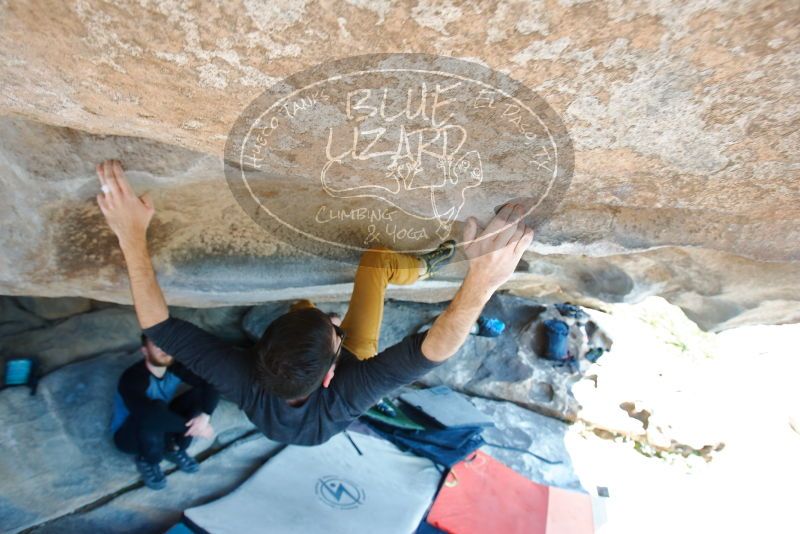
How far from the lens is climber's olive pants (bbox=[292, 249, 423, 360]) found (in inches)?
74.6

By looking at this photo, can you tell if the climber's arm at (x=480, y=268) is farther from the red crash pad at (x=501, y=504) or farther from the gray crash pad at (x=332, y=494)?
the red crash pad at (x=501, y=504)

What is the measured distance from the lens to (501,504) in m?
2.80

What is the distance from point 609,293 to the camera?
296cm

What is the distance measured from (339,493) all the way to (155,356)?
1176 mm

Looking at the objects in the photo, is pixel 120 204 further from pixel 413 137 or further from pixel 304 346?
pixel 413 137

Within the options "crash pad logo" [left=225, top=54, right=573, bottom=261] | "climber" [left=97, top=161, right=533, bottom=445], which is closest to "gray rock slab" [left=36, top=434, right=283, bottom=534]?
"climber" [left=97, top=161, right=533, bottom=445]

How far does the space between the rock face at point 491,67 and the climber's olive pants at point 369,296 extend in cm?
47

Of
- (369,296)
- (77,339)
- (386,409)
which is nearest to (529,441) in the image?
(386,409)

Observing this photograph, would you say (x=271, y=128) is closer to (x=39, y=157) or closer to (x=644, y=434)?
(x=39, y=157)

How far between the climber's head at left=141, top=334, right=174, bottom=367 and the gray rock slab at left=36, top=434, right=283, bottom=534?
25.8 inches

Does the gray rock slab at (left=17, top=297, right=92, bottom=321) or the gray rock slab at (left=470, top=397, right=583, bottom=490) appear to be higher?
the gray rock slab at (left=17, top=297, right=92, bottom=321)

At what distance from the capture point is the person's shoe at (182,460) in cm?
242

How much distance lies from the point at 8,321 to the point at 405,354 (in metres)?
2.83

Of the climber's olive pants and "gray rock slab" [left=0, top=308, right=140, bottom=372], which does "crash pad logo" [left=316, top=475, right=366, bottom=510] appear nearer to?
the climber's olive pants
